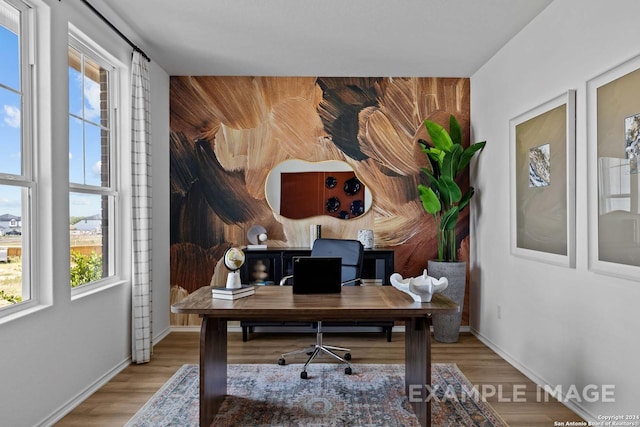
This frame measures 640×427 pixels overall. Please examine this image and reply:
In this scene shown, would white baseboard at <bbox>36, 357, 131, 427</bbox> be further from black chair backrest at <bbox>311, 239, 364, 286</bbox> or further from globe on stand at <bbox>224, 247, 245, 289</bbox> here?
black chair backrest at <bbox>311, 239, 364, 286</bbox>

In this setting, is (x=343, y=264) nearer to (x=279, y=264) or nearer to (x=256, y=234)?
(x=279, y=264)

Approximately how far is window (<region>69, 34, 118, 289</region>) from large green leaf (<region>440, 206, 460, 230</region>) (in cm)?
299

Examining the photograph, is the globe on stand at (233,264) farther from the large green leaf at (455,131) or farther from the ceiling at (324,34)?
the large green leaf at (455,131)

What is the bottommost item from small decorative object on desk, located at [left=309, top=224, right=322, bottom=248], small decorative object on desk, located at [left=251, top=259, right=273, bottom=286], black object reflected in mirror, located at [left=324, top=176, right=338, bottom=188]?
small decorative object on desk, located at [left=251, top=259, right=273, bottom=286]

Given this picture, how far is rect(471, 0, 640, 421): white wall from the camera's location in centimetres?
232

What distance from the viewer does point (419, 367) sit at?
2.61 meters

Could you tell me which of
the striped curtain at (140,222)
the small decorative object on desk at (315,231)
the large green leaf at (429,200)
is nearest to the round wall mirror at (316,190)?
the small decorative object on desk at (315,231)

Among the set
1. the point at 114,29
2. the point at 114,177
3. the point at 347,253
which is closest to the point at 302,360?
the point at 347,253

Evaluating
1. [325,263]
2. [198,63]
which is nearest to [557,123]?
[325,263]

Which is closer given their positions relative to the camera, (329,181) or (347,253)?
(347,253)

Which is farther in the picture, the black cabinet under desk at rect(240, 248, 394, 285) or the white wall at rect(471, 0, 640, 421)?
the black cabinet under desk at rect(240, 248, 394, 285)

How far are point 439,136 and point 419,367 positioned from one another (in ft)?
8.09

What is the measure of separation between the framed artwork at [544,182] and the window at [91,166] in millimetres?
3277

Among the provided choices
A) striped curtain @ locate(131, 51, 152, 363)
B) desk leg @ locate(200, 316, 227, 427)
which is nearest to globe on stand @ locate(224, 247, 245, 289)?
desk leg @ locate(200, 316, 227, 427)
